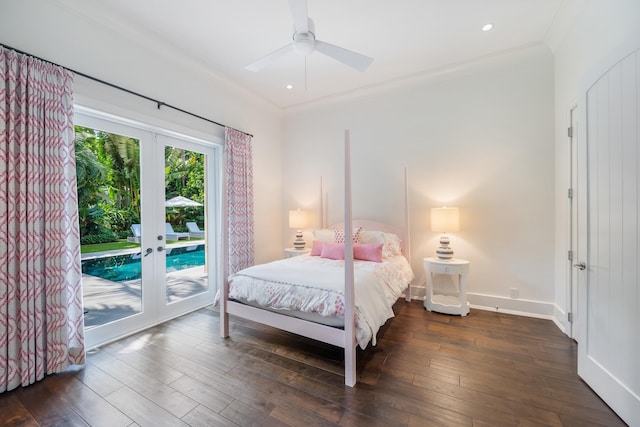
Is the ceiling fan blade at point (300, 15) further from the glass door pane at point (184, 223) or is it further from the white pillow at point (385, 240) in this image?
the white pillow at point (385, 240)

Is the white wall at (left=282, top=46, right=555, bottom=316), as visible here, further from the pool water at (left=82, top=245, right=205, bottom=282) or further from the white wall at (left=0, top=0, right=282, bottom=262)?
the pool water at (left=82, top=245, right=205, bottom=282)

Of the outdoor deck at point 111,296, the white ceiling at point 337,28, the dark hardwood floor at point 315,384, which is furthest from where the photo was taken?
the outdoor deck at point 111,296

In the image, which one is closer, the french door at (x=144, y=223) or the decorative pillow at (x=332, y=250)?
the french door at (x=144, y=223)

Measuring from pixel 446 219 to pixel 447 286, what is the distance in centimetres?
105

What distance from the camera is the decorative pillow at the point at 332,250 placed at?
10.9 ft

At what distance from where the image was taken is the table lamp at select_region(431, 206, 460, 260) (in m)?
3.24

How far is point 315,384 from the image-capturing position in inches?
75.9

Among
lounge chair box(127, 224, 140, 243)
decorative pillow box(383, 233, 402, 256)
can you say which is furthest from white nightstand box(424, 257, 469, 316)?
lounge chair box(127, 224, 140, 243)

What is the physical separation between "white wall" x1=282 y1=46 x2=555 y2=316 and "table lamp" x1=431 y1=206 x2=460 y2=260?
287mm

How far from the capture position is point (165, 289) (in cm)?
314

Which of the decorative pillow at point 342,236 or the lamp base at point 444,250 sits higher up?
the decorative pillow at point 342,236

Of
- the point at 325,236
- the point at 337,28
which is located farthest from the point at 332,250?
the point at 337,28

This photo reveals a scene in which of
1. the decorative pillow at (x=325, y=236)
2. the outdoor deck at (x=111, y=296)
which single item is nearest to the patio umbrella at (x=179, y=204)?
the outdoor deck at (x=111, y=296)

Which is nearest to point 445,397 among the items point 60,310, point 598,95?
point 598,95
